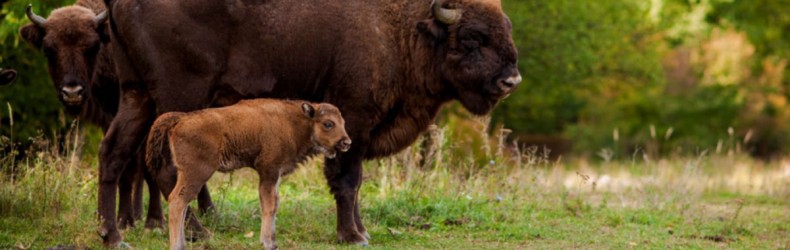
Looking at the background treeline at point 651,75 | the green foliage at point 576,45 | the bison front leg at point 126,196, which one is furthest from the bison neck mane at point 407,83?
the green foliage at point 576,45

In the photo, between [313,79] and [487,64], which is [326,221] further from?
[487,64]

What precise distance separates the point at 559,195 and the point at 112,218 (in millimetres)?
6326

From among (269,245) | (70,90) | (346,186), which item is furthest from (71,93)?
(269,245)

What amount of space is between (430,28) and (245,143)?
225 centimetres

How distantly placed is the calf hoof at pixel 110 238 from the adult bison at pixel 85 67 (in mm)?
1126

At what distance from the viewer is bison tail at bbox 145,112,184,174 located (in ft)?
24.5

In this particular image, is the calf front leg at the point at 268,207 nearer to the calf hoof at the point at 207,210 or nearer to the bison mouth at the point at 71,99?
Answer: the calf hoof at the point at 207,210

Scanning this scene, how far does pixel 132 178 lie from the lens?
9.69 m

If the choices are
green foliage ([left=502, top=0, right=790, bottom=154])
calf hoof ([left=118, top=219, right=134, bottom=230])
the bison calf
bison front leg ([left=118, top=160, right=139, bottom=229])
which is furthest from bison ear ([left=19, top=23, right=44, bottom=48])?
green foliage ([left=502, top=0, right=790, bottom=154])

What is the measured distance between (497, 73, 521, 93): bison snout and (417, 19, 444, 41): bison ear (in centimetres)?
69

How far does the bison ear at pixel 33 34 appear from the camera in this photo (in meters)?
9.96

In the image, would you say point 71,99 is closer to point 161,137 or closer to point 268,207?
point 161,137

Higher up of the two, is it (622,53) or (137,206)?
(622,53)

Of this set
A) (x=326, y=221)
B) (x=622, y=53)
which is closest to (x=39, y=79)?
(x=326, y=221)
